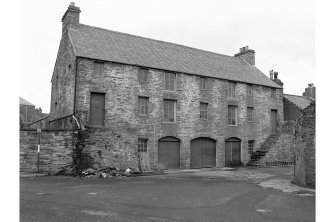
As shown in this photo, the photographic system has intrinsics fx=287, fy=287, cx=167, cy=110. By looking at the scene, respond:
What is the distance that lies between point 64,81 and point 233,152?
592 inches

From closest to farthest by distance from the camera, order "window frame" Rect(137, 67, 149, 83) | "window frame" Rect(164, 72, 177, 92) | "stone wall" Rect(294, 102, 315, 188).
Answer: "stone wall" Rect(294, 102, 315, 188), "window frame" Rect(137, 67, 149, 83), "window frame" Rect(164, 72, 177, 92)

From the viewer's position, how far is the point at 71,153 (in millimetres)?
17156

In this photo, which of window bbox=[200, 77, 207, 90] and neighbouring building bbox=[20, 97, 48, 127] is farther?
neighbouring building bbox=[20, 97, 48, 127]

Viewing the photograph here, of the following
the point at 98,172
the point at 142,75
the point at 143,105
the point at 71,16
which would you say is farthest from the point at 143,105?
the point at 71,16

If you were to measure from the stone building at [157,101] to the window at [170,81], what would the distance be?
8 cm

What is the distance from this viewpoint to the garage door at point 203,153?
22.9m

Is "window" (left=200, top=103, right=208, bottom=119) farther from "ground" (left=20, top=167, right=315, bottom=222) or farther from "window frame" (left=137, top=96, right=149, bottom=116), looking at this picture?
"ground" (left=20, top=167, right=315, bottom=222)

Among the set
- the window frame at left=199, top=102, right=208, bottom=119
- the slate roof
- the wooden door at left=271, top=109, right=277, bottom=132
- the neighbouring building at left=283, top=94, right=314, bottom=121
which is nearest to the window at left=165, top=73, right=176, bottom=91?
the window frame at left=199, top=102, right=208, bottom=119

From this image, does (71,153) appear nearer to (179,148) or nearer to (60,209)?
(179,148)

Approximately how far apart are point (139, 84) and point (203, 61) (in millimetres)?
8293

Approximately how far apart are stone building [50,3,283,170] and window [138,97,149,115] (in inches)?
2.9

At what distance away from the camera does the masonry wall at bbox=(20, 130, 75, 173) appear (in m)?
16.2

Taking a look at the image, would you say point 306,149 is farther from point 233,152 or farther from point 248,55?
point 248,55

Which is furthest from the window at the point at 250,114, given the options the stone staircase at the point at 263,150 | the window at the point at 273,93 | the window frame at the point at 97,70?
the window frame at the point at 97,70
